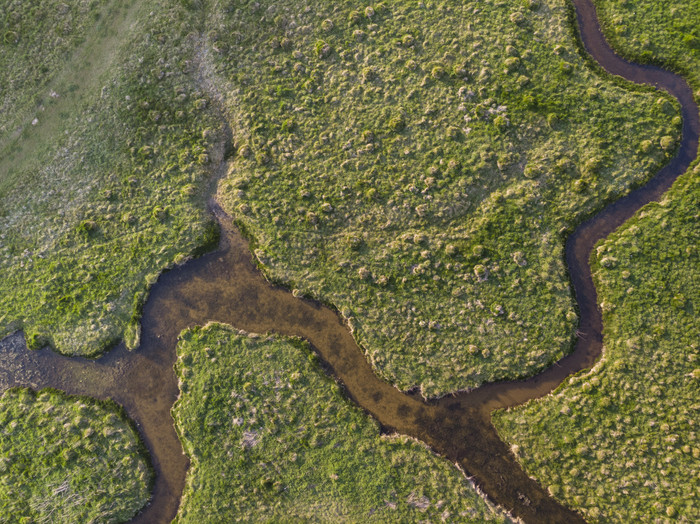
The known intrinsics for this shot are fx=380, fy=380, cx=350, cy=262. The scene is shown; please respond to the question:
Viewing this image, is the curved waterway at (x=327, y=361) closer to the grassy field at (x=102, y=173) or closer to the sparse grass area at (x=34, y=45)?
the grassy field at (x=102, y=173)

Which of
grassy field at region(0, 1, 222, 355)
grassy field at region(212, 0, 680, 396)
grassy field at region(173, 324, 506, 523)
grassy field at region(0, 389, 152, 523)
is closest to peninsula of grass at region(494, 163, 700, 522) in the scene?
grassy field at region(212, 0, 680, 396)

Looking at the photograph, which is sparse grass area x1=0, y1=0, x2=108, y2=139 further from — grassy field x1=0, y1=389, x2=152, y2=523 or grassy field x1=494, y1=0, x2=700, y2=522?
grassy field x1=494, y1=0, x2=700, y2=522

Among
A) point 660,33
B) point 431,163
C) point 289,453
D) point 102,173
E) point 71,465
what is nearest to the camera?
point 289,453

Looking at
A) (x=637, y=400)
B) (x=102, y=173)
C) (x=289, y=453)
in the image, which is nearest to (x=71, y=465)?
(x=289, y=453)

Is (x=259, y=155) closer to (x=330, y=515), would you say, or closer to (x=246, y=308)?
(x=246, y=308)

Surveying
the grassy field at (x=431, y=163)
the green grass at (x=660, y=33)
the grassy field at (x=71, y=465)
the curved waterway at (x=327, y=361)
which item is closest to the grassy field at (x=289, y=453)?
the curved waterway at (x=327, y=361)

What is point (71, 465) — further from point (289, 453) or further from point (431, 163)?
point (431, 163)
